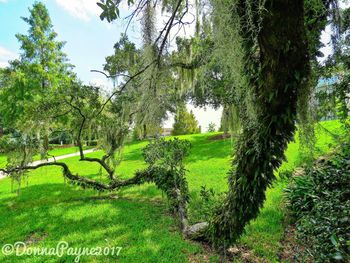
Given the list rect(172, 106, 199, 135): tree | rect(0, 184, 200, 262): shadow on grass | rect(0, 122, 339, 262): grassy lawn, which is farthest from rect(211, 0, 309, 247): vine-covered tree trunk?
rect(172, 106, 199, 135): tree

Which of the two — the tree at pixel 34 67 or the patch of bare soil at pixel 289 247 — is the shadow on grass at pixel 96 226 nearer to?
the patch of bare soil at pixel 289 247

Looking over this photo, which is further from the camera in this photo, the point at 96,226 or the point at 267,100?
the point at 96,226

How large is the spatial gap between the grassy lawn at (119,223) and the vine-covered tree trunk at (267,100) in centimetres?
37

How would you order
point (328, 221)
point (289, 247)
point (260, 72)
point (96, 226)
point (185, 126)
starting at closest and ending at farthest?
point (260, 72) → point (328, 221) → point (289, 247) → point (96, 226) → point (185, 126)

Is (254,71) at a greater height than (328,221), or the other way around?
(254,71)

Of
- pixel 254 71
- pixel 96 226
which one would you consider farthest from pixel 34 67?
pixel 254 71

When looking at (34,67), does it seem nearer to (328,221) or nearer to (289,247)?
(289,247)

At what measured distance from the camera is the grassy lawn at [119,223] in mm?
2988

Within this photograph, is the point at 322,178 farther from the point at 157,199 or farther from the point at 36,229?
the point at 36,229

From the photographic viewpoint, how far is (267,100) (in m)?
1.56

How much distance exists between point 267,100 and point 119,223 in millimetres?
3294

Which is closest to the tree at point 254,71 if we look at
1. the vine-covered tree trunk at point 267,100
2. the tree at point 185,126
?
the vine-covered tree trunk at point 267,100

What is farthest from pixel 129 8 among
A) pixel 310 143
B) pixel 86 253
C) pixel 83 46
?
pixel 86 253

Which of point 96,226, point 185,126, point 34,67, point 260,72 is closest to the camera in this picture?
point 260,72
